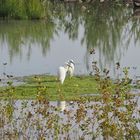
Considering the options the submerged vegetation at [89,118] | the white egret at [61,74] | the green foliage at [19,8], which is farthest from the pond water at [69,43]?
the submerged vegetation at [89,118]

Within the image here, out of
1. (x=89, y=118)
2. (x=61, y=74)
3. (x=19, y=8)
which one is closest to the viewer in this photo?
(x=89, y=118)

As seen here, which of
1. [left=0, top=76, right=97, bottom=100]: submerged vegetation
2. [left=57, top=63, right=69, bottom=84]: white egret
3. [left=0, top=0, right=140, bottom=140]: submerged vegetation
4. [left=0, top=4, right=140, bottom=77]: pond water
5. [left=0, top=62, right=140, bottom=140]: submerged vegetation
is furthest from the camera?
[left=0, top=4, right=140, bottom=77]: pond water

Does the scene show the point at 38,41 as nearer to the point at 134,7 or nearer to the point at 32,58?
the point at 32,58

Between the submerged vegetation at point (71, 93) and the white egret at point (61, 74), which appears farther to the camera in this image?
the white egret at point (61, 74)

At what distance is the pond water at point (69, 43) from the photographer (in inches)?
580

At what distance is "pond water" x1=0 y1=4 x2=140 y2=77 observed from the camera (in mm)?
14727

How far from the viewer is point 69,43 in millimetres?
18938

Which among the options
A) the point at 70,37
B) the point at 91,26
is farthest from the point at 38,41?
the point at 91,26

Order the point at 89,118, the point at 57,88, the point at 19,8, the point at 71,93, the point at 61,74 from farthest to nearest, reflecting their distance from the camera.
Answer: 1. the point at 19,8
2. the point at 61,74
3. the point at 57,88
4. the point at 71,93
5. the point at 89,118

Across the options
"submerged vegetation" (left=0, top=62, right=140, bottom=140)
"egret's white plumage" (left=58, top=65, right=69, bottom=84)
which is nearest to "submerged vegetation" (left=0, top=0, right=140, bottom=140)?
"submerged vegetation" (left=0, top=62, right=140, bottom=140)

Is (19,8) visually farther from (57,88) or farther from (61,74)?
(57,88)

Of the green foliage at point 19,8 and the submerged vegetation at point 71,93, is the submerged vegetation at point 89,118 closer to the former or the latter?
the submerged vegetation at point 71,93

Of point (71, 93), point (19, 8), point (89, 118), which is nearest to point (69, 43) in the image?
point (19, 8)

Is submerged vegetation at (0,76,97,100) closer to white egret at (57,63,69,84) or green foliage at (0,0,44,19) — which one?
white egret at (57,63,69,84)
